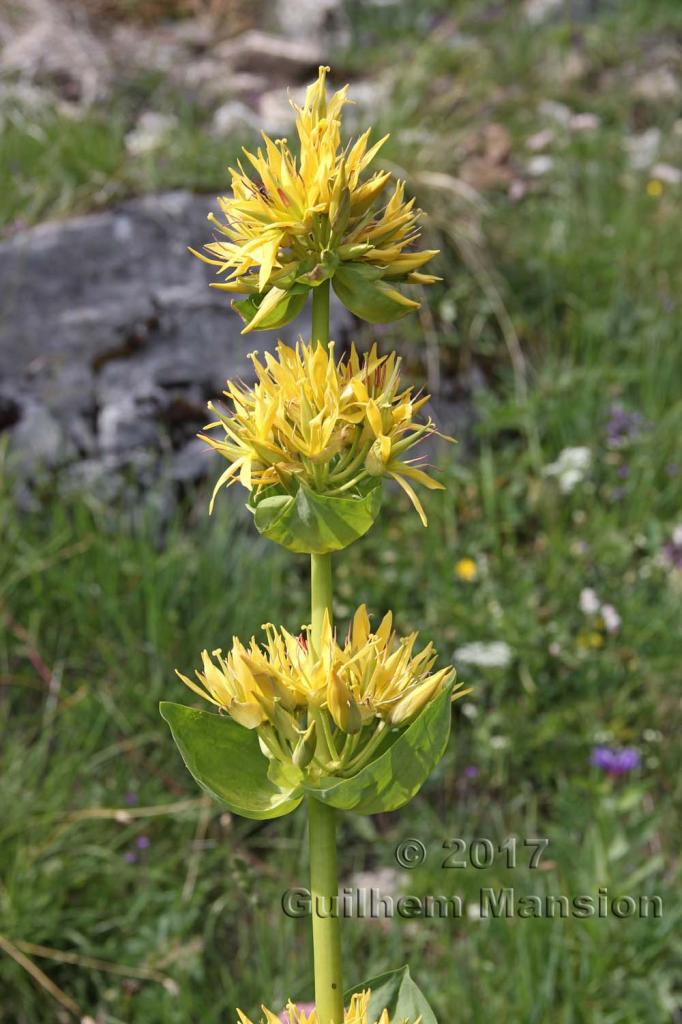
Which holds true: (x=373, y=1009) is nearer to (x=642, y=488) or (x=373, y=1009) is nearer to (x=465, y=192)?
(x=642, y=488)

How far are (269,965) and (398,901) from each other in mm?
295

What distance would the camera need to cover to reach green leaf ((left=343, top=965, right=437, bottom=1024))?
46.9 inches

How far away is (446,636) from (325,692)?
5.97 ft

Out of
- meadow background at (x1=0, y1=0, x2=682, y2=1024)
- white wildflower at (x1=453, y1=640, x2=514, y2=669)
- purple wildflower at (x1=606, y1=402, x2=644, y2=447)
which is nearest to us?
meadow background at (x1=0, y1=0, x2=682, y2=1024)

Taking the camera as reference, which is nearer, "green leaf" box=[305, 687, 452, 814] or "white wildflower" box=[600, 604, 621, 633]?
"green leaf" box=[305, 687, 452, 814]

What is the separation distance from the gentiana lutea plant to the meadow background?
0.80m

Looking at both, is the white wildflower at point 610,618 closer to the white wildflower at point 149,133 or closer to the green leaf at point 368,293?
the green leaf at point 368,293

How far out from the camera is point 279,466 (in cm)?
113

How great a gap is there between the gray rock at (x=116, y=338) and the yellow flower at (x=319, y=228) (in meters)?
2.02

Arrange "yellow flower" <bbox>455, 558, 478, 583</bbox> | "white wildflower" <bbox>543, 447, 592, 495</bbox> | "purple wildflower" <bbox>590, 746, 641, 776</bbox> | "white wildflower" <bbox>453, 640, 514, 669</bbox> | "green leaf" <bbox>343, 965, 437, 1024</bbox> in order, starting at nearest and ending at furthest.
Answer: "green leaf" <bbox>343, 965, 437, 1024</bbox> → "purple wildflower" <bbox>590, 746, 641, 776</bbox> → "white wildflower" <bbox>453, 640, 514, 669</bbox> → "yellow flower" <bbox>455, 558, 478, 583</bbox> → "white wildflower" <bbox>543, 447, 592, 495</bbox>

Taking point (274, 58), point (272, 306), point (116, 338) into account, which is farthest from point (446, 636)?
point (274, 58)

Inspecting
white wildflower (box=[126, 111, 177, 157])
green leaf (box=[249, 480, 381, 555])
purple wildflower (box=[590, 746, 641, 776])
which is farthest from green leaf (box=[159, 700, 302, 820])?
white wildflower (box=[126, 111, 177, 157])

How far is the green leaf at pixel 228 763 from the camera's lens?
112 centimetres

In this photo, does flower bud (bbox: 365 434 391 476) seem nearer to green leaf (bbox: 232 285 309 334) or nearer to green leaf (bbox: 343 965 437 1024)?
green leaf (bbox: 232 285 309 334)
